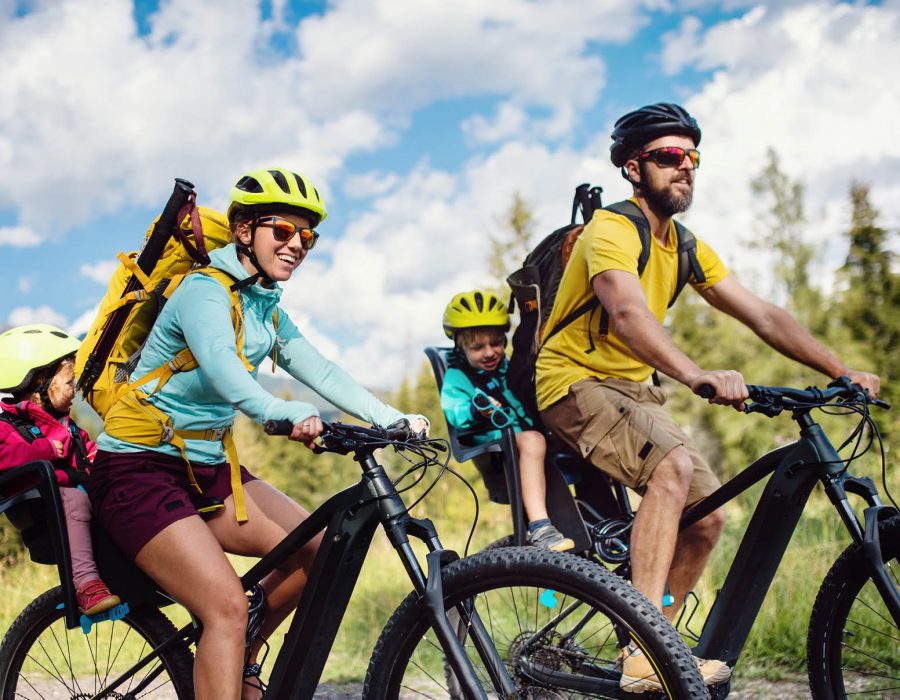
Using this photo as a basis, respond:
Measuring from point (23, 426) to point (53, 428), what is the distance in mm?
122

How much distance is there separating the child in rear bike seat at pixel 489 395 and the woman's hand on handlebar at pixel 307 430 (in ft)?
5.04

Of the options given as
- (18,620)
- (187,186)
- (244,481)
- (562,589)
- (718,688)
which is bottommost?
(718,688)

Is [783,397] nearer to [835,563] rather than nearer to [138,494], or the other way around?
[835,563]

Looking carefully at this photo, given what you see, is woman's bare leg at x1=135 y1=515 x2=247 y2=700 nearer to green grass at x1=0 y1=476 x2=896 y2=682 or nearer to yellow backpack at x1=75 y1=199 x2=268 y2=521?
yellow backpack at x1=75 y1=199 x2=268 y2=521

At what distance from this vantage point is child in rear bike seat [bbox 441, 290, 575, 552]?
399 centimetres

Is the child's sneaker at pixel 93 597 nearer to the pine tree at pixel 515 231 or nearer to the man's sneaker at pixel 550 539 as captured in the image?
the man's sneaker at pixel 550 539

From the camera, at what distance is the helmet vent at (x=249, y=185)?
122 inches

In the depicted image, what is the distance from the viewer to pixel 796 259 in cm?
3497

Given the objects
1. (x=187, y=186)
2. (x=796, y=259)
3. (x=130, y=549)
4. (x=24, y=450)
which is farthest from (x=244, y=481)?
(x=796, y=259)

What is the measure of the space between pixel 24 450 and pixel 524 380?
2.22m

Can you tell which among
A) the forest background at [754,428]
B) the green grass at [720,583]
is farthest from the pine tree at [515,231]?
the green grass at [720,583]

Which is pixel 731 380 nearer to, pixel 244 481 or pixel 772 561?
pixel 772 561

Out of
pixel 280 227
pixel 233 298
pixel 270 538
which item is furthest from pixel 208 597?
pixel 280 227

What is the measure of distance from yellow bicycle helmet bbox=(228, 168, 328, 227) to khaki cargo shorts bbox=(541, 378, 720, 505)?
4.59 ft
